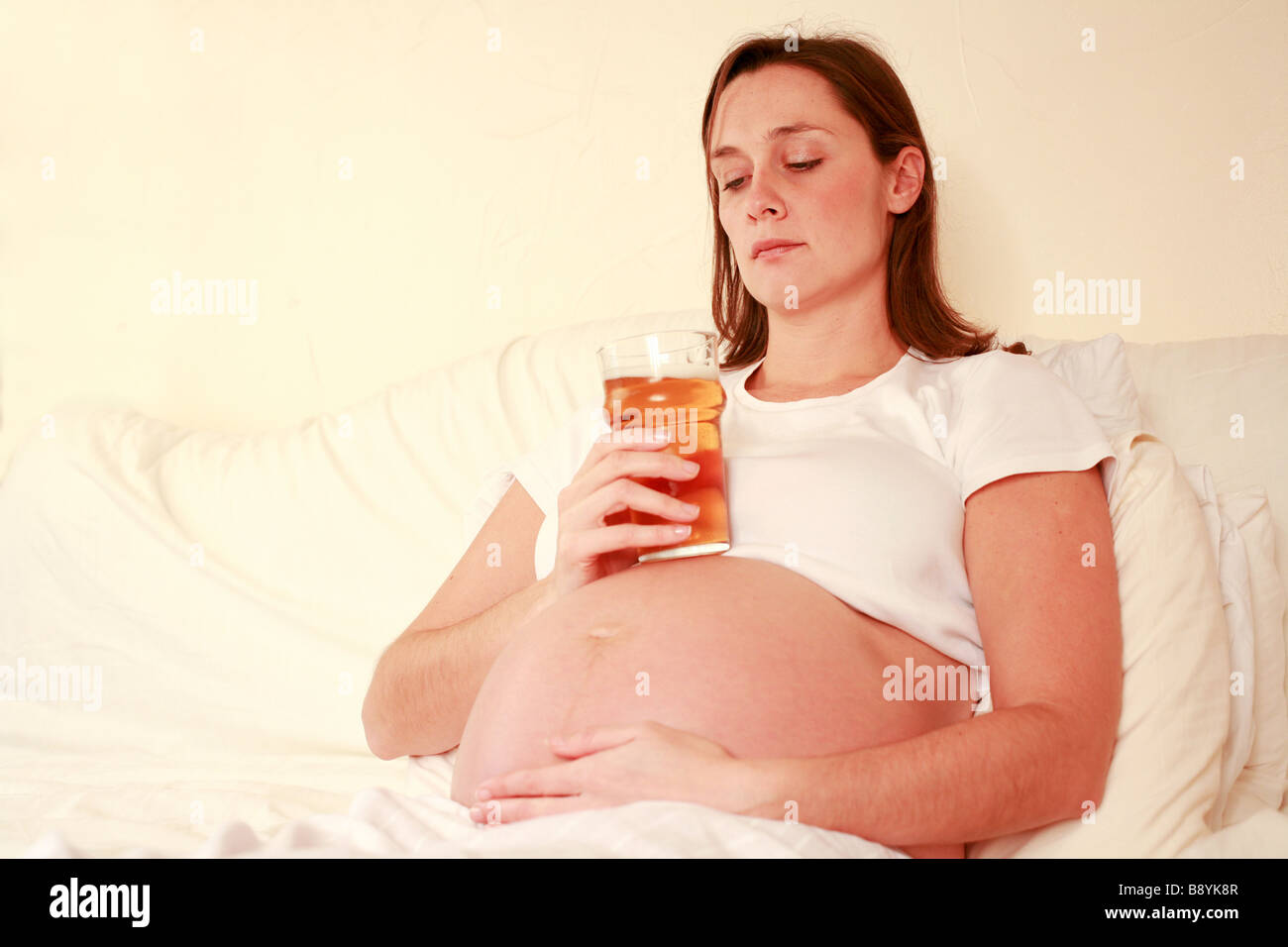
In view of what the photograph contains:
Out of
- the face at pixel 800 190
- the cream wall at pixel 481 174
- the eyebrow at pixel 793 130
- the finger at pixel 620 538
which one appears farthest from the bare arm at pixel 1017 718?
the cream wall at pixel 481 174

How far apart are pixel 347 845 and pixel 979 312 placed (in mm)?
1317

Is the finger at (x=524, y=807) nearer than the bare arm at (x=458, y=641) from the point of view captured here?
Yes

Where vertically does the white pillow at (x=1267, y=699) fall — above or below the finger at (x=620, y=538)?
below

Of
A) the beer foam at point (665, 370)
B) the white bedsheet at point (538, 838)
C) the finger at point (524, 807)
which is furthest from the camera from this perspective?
the beer foam at point (665, 370)

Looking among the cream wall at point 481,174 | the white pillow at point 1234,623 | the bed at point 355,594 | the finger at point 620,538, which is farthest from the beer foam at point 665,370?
the cream wall at point 481,174

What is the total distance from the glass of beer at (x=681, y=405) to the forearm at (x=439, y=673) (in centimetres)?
22

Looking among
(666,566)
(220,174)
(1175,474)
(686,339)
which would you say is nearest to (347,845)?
(666,566)

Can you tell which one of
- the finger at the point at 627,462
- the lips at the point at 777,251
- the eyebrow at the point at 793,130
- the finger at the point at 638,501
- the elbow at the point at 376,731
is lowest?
the elbow at the point at 376,731

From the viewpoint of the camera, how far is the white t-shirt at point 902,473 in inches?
42.1

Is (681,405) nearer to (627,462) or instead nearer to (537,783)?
(627,462)

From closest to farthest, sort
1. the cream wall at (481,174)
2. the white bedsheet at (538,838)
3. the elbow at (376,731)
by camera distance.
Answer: the white bedsheet at (538,838)
the elbow at (376,731)
the cream wall at (481,174)

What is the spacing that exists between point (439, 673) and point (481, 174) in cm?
109

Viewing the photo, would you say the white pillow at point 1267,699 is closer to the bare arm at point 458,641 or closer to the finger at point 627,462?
the finger at point 627,462
